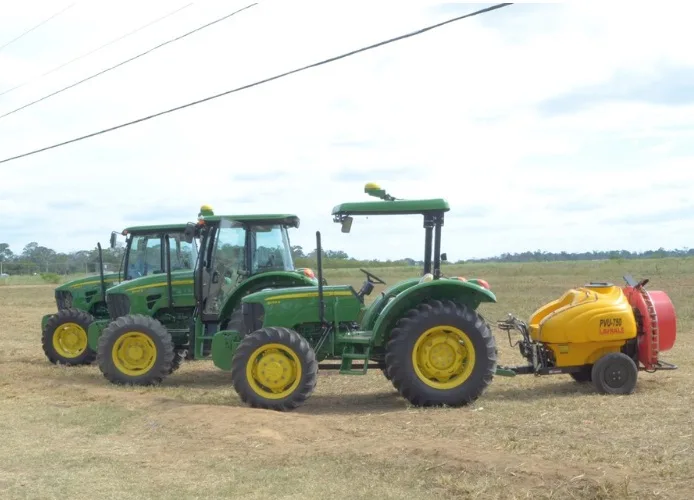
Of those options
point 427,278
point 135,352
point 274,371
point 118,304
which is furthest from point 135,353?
point 427,278

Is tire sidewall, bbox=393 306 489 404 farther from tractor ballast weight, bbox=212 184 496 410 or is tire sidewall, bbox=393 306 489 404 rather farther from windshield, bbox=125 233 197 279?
windshield, bbox=125 233 197 279

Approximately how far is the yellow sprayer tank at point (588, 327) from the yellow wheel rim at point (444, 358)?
1.29 m

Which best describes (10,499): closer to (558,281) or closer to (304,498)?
(304,498)

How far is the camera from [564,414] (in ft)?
28.6

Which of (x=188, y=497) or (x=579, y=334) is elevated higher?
(x=579, y=334)

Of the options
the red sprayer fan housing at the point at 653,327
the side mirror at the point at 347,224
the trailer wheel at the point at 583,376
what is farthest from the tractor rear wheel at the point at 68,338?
the red sprayer fan housing at the point at 653,327

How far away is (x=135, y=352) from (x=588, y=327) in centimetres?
591

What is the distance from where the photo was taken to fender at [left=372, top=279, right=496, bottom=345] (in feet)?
30.6

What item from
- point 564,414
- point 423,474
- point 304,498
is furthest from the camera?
→ point 564,414

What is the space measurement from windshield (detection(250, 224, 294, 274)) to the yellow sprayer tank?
3835mm

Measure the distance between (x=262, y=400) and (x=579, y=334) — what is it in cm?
371

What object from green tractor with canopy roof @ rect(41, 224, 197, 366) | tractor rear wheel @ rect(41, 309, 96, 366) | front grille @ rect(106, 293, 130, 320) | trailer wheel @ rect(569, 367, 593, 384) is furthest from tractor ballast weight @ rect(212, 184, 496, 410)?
tractor rear wheel @ rect(41, 309, 96, 366)

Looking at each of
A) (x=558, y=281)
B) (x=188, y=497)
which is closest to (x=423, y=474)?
(x=188, y=497)

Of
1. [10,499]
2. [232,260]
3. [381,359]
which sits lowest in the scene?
[10,499]
